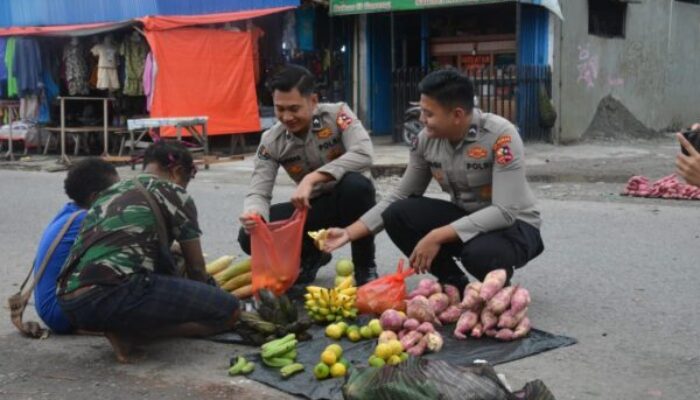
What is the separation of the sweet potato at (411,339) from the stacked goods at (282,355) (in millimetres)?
521

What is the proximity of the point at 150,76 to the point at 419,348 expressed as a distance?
457 inches

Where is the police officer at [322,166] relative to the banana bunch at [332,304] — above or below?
above

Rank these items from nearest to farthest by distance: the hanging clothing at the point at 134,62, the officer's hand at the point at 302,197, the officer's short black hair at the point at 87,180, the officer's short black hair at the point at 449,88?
the officer's short black hair at the point at 449,88 < the officer's short black hair at the point at 87,180 < the officer's hand at the point at 302,197 < the hanging clothing at the point at 134,62

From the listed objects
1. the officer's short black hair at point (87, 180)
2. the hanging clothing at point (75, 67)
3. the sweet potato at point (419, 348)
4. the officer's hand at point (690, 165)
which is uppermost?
the hanging clothing at point (75, 67)

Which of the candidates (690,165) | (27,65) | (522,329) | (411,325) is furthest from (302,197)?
(27,65)

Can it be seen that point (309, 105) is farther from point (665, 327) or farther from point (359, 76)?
point (359, 76)

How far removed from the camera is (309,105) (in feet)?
17.1

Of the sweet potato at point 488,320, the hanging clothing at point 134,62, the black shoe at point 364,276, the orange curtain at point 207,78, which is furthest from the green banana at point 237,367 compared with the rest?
the hanging clothing at point 134,62

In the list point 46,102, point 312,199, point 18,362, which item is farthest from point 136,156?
point 18,362

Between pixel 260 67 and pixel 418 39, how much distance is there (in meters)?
3.44

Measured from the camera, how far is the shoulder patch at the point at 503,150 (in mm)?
4641

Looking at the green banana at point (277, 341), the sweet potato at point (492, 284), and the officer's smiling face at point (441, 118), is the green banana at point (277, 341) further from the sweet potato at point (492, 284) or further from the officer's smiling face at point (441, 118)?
the officer's smiling face at point (441, 118)

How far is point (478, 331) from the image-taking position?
438 cm

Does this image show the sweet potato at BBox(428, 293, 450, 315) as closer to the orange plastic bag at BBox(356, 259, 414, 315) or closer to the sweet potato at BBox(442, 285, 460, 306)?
the sweet potato at BBox(442, 285, 460, 306)
